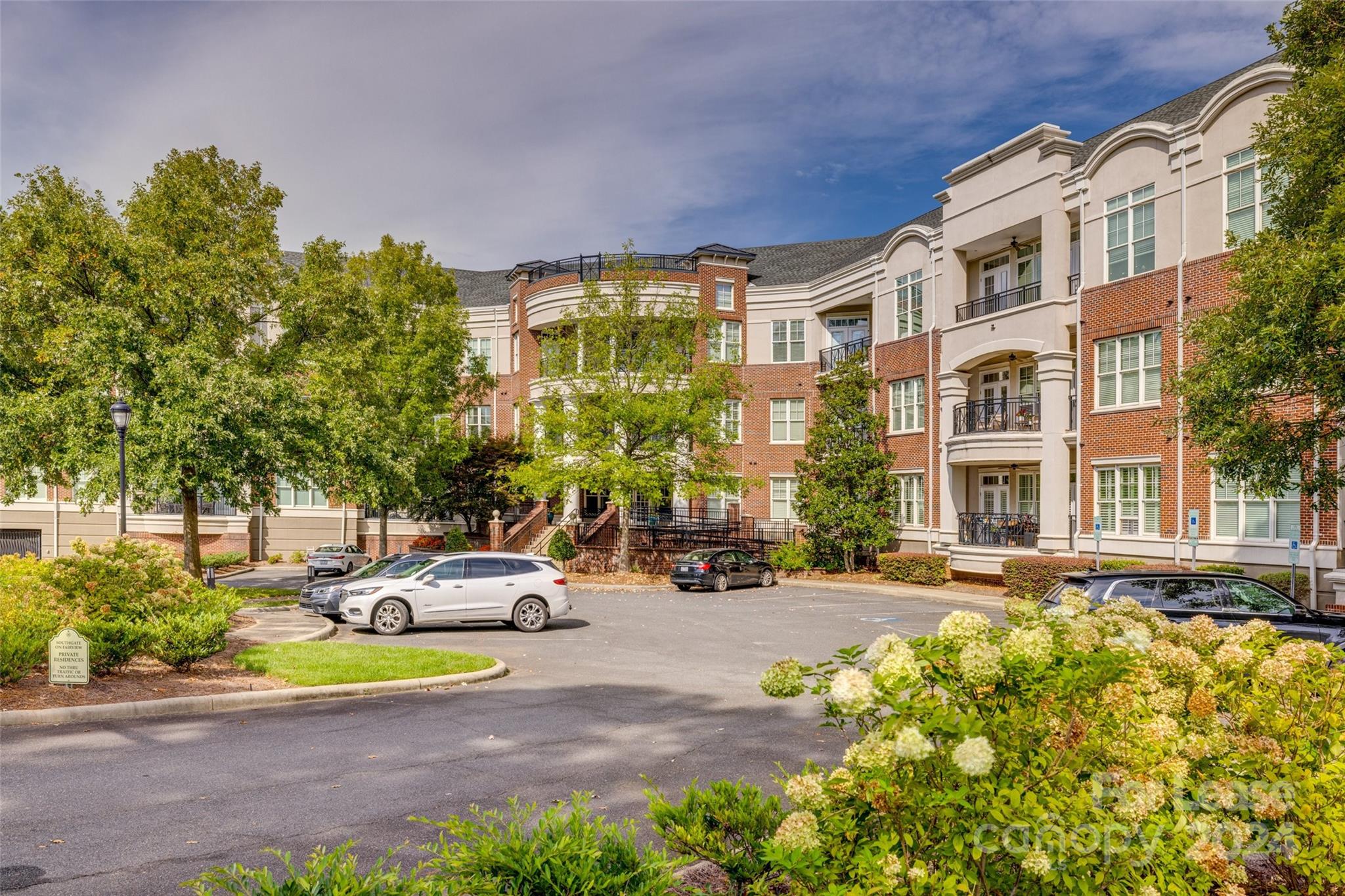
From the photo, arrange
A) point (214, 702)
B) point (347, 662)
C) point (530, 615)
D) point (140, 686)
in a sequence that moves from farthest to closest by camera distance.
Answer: point (530, 615), point (347, 662), point (140, 686), point (214, 702)

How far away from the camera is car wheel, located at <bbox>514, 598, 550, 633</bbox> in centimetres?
1823

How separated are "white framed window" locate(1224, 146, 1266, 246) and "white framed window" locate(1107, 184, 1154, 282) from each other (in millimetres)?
2119

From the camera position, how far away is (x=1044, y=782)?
3.32 metres

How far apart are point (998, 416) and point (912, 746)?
28.0 m

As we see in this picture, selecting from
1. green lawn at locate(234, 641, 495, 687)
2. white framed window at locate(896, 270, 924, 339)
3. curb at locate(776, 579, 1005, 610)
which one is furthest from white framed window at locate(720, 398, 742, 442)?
green lawn at locate(234, 641, 495, 687)

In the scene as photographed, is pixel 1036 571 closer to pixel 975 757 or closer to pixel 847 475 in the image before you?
pixel 847 475

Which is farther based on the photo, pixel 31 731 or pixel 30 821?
pixel 31 731

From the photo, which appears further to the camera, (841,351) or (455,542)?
(841,351)

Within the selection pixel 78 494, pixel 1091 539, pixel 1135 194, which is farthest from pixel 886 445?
pixel 78 494

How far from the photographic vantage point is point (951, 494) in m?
30.1

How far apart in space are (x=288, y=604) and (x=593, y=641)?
406 inches

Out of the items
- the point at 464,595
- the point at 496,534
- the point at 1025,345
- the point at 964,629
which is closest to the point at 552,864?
the point at 964,629

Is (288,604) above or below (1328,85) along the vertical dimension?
below

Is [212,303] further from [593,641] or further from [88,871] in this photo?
[88,871]
